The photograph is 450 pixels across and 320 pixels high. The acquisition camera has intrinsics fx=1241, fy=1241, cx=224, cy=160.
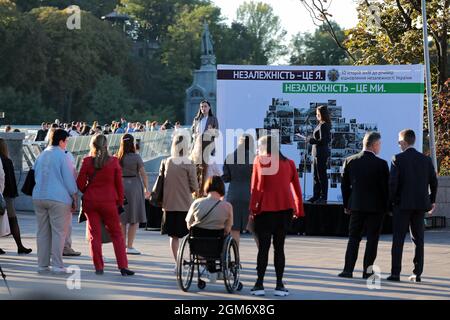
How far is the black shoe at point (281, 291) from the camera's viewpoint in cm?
1348

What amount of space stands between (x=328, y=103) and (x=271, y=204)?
958 cm

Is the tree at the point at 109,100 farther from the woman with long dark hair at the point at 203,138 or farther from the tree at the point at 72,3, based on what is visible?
the woman with long dark hair at the point at 203,138

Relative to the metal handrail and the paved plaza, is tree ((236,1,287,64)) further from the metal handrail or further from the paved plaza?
the paved plaza

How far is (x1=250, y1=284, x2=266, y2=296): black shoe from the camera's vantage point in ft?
44.3

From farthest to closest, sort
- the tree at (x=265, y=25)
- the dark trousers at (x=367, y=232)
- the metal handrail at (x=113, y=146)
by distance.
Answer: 1. the tree at (x=265, y=25)
2. the metal handrail at (x=113, y=146)
3. the dark trousers at (x=367, y=232)

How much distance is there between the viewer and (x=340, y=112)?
74.8 ft

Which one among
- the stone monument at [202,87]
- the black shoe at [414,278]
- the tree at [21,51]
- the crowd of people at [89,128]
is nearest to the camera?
the black shoe at [414,278]

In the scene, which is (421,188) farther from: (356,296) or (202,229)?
(202,229)

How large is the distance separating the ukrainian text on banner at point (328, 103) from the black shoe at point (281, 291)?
885 centimetres

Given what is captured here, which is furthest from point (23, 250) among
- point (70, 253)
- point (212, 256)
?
point (212, 256)

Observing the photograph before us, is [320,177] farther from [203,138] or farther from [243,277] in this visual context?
[243,277]

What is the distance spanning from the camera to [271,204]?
13539 mm

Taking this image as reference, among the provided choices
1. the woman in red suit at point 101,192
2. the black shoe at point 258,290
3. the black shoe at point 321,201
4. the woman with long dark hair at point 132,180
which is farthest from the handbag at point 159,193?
the black shoe at point 321,201
